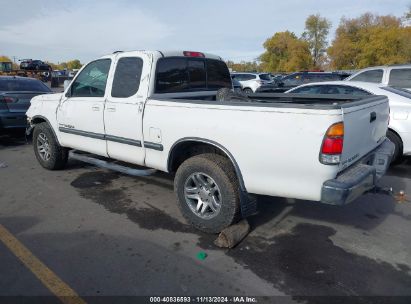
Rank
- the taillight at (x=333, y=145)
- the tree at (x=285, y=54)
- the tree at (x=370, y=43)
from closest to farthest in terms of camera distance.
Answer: the taillight at (x=333, y=145)
the tree at (x=370, y=43)
the tree at (x=285, y=54)

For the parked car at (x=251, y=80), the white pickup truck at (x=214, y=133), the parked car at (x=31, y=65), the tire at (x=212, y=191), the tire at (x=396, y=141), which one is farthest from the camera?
the parked car at (x=31, y=65)

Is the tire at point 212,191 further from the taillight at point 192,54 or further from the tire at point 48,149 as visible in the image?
the tire at point 48,149

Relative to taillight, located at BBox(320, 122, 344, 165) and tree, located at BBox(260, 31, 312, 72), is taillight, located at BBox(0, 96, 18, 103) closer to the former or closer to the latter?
taillight, located at BBox(320, 122, 344, 165)

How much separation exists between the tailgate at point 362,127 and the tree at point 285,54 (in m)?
85.3

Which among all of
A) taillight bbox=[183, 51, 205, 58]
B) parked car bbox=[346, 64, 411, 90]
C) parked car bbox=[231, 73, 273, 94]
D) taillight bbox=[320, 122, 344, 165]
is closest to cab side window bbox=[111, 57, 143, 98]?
taillight bbox=[183, 51, 205, 58]

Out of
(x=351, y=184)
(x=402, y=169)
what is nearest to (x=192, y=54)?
(x=351, y=184)

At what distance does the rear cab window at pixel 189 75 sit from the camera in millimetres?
4285

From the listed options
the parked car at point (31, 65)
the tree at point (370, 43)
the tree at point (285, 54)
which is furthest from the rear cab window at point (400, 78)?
the tree at point (285, 54)

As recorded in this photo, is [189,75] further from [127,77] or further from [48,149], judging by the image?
[48,149]

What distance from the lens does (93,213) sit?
14.2 ft

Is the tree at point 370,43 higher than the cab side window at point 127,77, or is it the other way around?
the tree at point 370,43

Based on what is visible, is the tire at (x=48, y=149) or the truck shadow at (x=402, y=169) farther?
the truck shadow at (x=402, y=169)

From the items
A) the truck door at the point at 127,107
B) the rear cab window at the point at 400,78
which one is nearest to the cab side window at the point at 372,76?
the rear cab window at the point at 400,78

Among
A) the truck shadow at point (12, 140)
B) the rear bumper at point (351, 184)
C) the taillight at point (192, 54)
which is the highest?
the taillight at point (192, 54)
